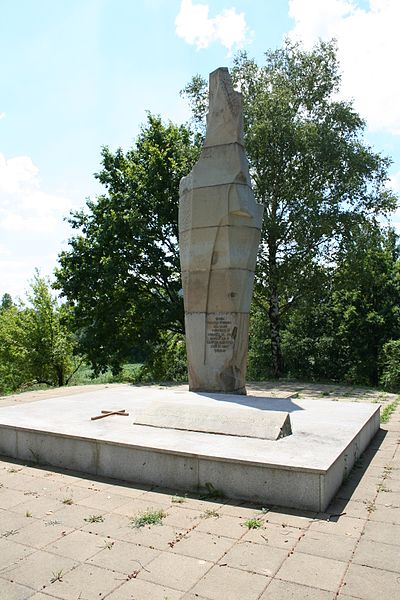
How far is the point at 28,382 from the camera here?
21.2 metres

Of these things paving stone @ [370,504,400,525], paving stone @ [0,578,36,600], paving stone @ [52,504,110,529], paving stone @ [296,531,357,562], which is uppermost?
paving stone @ [370,504,400,525]

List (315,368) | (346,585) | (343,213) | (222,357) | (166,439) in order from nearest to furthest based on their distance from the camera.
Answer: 1. (346,585)
2. (166,439)
3. (222,357)
4. (343,213)
5. (315,368)

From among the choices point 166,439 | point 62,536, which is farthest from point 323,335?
point 62,536

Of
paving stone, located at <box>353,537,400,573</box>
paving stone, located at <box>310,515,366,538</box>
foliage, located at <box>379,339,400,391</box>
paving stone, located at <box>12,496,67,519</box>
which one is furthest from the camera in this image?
foliage, located at <box>379,339,400,391</box>

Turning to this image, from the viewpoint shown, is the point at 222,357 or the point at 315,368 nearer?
the point at 222,357

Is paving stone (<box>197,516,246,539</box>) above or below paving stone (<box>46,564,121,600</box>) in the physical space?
above

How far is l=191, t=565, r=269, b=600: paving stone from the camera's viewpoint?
265cm

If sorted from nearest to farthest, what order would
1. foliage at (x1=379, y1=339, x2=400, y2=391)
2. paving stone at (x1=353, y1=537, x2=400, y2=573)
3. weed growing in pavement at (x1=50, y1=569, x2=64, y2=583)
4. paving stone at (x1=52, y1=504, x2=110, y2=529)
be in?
weed growing in pavement at (x1=50, y1=569, x2=64, y2=583) < paving stone at (x1=353, y1=537, x2=400, y2=573) < paving stone at (x1=52, y1=504, x2=110, y2=529) < foliage at (x1=379, y1=339, x2=400, y2=391)

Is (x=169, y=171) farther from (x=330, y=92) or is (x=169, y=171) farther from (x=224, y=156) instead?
(x=224, y=156)

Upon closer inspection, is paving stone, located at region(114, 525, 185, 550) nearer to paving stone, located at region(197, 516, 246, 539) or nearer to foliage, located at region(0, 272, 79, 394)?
paving stone, located at region(197, 516, 246, 539)

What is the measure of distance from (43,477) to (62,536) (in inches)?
64.0

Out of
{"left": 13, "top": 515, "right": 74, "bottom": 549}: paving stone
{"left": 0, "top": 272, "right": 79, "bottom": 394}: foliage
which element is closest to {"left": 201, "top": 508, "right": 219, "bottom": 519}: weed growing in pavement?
{"left": 13, "top": 515, "right": 74, "bottom": 549}: paving stone

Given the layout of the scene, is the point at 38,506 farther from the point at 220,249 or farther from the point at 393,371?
the point at 393,371

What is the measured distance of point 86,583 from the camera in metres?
2.80
